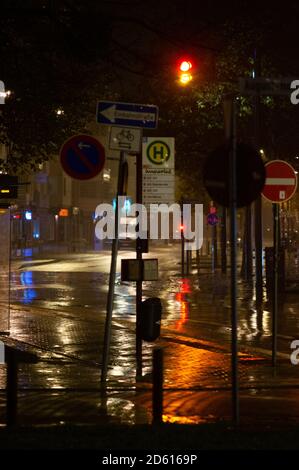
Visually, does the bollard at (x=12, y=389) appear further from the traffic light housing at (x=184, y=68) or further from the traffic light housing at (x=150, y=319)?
the traffic light housing at (x=184, y=68)

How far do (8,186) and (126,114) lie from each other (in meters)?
4.17

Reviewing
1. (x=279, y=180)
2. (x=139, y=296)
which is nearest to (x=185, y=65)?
(x=279, y=180)

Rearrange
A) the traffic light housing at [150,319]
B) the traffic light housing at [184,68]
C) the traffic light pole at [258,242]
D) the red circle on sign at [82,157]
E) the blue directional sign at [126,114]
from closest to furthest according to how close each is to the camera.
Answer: the red circle on sign at [82,157], the traffic light housing at [150,319], the blue directional sign at [126,114], the traffic light housing at [184,68], the traffic light pole at [258,242]

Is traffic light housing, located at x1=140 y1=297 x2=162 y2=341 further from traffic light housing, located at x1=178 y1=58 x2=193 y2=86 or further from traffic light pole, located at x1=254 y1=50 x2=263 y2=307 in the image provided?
traffic light pole, located at x1=254 y1=50 x2=263 y2=307

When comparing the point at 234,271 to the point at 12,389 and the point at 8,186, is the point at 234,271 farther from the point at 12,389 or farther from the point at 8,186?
the point at 8,186

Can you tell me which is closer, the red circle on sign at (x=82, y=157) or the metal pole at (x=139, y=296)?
the red circle on sign at (x=82, y=157)

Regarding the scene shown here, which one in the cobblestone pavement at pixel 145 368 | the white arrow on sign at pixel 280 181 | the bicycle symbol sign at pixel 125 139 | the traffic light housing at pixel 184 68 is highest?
the traffic light housing at pixel 184 68

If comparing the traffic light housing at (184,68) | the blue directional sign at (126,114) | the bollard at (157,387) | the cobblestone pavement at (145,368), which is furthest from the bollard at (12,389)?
the traffic light housing at (184,68)

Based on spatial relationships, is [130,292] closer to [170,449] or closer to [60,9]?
[60,9]

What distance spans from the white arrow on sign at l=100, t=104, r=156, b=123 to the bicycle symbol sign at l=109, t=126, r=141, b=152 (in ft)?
0.48

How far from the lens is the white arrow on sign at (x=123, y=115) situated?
10.6 m

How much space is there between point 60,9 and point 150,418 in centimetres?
751

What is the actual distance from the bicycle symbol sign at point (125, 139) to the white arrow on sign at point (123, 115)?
147 millimetres
